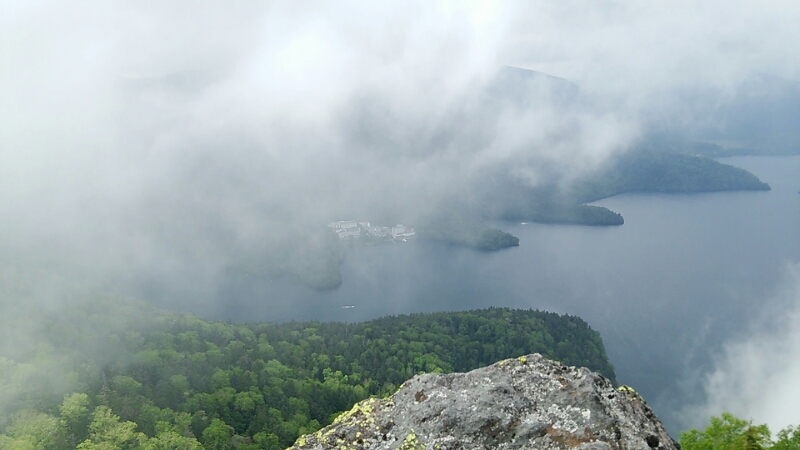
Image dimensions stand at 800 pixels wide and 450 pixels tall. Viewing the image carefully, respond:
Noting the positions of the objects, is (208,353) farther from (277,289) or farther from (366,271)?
(366,271)

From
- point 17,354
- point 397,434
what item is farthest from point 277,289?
point 397,434

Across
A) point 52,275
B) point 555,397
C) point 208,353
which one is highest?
point 555,397

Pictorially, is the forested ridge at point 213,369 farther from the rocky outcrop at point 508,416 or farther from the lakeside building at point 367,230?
the lakeside building at point 367,230

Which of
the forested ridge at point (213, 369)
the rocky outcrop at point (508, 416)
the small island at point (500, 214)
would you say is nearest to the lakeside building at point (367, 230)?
the small island at point (500, 214)

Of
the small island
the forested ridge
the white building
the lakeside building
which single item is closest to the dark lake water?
the small island

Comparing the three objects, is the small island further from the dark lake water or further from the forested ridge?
the forested ridge

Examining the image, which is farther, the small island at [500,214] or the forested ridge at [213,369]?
the small island at [500,214]
